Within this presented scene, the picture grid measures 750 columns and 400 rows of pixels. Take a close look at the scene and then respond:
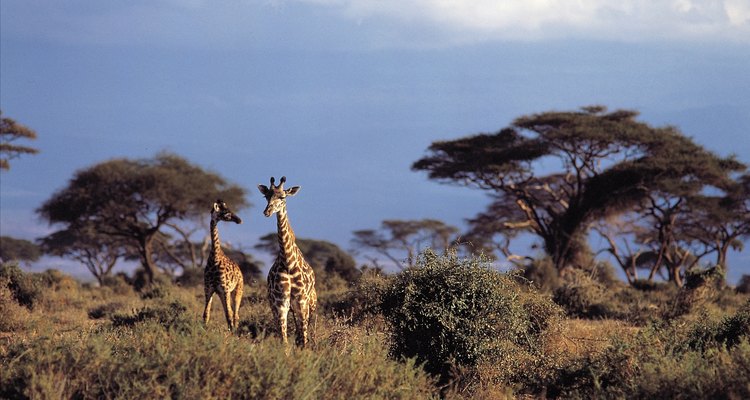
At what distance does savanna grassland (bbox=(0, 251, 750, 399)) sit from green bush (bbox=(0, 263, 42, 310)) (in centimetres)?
285

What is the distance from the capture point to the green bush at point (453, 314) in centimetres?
1021

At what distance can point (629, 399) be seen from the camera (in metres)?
7.89

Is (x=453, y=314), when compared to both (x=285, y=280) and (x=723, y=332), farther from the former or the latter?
(x=723, y=332)

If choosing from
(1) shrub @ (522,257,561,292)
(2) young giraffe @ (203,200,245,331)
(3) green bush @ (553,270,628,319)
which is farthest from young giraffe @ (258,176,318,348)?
(1) shrub @ (522,257,561,292)

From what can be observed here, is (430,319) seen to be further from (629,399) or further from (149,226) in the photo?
(149,226)

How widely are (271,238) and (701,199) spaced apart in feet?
80.7

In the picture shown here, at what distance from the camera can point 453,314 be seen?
1034 centimetres

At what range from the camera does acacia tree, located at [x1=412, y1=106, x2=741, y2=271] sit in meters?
34.7

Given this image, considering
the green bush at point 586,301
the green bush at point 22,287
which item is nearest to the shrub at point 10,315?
the green bush at point 22,287

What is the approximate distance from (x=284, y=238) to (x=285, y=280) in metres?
0.56

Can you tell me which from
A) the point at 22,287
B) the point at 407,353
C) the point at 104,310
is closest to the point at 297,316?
the point at 407,353

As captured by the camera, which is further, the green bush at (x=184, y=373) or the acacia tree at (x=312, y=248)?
the acacia tree at (x=312, y=248)

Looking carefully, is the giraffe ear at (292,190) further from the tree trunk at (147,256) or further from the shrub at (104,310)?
the tree trunk at (147,256)

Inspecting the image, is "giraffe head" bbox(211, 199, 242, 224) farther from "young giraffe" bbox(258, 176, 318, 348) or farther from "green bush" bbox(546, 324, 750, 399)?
"green bush" bbox(546, 324, 750, 399)
